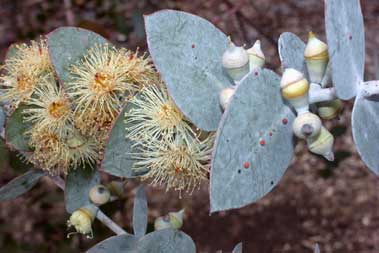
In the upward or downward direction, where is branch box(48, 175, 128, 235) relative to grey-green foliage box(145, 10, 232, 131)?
downward

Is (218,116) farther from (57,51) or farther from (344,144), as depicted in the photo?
(344,144)

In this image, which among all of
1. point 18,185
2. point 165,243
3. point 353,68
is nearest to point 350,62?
point 353,68

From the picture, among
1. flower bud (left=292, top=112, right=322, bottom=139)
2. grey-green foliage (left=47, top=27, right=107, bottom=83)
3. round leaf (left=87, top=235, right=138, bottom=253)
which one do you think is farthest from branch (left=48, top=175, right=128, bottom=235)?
flower bud (left=292, top=112, right=322, bottom=139)

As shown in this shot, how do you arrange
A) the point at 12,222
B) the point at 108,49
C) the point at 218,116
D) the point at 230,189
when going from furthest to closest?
the point at 12,222, the point at 108,49, the point at 218,116, the point at 230,189

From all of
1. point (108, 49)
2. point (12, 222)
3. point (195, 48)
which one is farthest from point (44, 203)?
point (195, 48)

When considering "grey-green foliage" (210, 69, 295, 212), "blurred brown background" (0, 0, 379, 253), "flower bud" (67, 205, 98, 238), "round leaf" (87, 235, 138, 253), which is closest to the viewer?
"grey-green foliage" (210, 69, 295, 212)

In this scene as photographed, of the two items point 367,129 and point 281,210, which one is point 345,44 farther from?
point 281,210

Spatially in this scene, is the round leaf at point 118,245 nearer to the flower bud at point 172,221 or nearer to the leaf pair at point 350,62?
the flower bud at point 172,221

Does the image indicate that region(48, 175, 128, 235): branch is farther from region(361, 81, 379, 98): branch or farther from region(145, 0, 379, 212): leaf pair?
region(361, 81, 379, 98): branch
